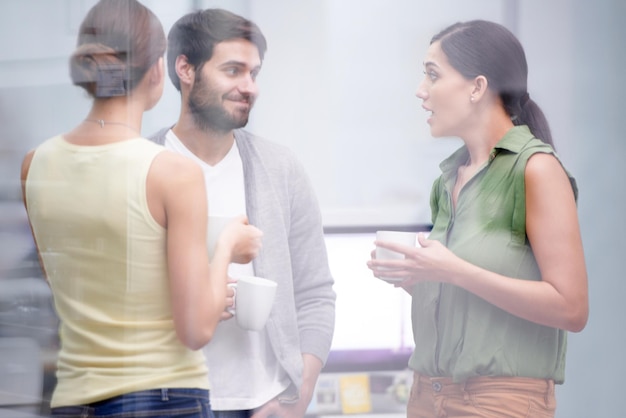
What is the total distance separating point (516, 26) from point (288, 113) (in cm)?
61

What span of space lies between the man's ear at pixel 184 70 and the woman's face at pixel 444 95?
55 cm

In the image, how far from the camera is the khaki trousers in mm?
1903

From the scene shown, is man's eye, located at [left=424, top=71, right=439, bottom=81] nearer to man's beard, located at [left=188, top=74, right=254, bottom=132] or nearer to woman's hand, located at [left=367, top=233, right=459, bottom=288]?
woman's hand, located at [left=367, top=233, right=459, bottom=288]

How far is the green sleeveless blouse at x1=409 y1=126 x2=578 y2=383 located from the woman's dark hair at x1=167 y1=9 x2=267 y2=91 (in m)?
0.61

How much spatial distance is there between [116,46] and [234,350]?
2.40 ft

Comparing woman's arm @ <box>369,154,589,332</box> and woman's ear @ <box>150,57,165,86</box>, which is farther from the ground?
woman's ear @ <box>150,57,165,86</box>

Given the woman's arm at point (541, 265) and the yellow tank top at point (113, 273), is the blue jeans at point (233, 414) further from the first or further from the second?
the woman's arm at point (541, 265)

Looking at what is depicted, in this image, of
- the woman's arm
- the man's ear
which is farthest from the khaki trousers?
the man's ear

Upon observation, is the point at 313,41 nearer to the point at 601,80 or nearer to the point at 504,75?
the point at 504,75

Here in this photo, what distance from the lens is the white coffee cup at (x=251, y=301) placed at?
1.89 metres

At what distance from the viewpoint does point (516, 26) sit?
2.12 meters

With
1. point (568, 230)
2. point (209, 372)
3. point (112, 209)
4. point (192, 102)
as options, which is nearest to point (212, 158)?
point (192, 102)

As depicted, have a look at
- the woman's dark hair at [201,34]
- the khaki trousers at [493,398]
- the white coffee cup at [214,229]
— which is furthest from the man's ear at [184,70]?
the khaki trousers at [493,398]

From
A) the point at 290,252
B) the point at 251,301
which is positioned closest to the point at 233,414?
the point at 251,301
